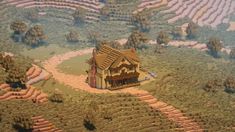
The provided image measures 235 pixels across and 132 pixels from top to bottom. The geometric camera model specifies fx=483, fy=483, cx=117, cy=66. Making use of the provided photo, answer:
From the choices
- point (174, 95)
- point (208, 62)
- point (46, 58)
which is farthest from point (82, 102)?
point (208, 62)

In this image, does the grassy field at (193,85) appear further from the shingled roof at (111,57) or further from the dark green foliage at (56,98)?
the dark green foliage at (56,98)

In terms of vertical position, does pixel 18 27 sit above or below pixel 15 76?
above

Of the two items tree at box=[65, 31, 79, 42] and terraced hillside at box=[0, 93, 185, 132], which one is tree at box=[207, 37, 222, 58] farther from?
terraced hillside at box=[0, 93, 185, 132]

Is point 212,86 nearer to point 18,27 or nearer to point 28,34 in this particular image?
point 28,34

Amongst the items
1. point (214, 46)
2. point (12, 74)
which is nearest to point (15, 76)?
point (12, 74)

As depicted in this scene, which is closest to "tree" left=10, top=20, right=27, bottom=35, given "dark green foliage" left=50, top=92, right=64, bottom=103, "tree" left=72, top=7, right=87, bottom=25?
"tree" left=72, top=7, right=87, bottom=25
